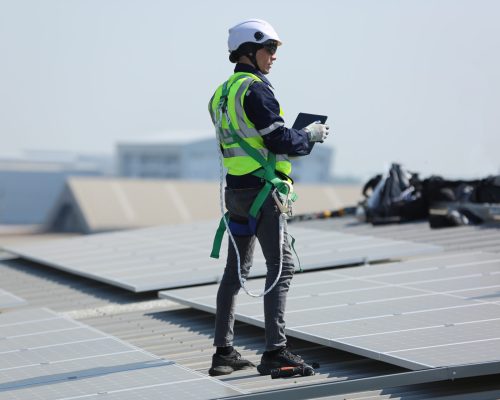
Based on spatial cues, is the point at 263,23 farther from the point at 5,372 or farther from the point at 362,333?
the point at 5,372

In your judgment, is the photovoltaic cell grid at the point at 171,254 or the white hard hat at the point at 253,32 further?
the photovoltaic cell grid at the point at 171,254

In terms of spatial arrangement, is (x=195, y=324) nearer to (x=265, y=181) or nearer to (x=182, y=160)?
(x=265, y=181)

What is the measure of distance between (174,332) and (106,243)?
19.4ft

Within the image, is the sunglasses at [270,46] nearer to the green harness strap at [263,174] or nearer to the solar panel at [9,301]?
the green harness strap at [263,174]

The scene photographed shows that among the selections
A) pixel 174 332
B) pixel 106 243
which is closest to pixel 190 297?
pixel 174 332

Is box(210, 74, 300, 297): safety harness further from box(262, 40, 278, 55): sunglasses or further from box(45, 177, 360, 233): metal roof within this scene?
box(45, 177, 360, 233): metal roof

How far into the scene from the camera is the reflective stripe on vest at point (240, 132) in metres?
6.69

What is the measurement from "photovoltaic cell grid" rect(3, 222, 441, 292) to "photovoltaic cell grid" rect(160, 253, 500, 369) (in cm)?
76

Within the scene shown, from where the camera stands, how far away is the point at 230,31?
22.5 ft

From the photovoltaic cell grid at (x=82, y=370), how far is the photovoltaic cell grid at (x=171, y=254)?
2.32 metres

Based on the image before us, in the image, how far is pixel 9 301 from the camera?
1035 centimetres

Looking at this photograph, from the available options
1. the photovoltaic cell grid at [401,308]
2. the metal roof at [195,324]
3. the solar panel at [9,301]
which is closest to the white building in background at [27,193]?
the metal roof at [195,324]

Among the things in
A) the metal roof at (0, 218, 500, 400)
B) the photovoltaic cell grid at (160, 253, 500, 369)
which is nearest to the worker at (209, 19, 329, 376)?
the metal roof at (0, 218, 500, 400)

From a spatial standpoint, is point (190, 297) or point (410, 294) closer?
point (410, 294)
